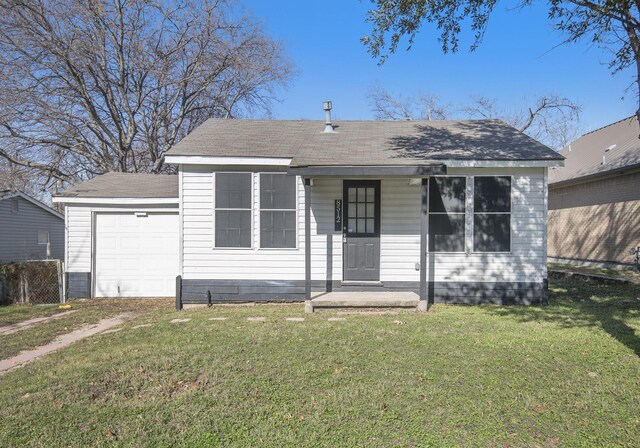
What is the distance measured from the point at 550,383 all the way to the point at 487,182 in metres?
5.13

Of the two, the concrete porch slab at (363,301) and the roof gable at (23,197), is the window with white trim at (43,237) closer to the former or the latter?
the roof gable at (23,197)

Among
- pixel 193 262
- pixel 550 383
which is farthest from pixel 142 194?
pixel 550 383

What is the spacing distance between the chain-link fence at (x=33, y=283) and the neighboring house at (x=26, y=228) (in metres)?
6.95

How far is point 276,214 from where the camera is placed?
8547 mm

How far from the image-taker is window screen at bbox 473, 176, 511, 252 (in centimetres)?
841

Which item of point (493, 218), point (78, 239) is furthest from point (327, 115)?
point (78, 239)

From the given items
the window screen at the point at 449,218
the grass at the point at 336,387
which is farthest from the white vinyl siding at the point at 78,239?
the window screen at the point at 449,218

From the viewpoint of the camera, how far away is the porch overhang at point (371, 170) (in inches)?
291

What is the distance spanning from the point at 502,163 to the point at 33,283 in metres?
11.2

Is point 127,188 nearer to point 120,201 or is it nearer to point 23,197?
point 120,201

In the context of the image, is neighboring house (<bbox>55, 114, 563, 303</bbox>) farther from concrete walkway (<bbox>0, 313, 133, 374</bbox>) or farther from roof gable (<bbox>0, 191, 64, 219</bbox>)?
roof gable (<bbox>0, 191, 64, 219</bbox>)

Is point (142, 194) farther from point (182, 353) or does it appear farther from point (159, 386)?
point (159, 386)

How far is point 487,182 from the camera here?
8445mm

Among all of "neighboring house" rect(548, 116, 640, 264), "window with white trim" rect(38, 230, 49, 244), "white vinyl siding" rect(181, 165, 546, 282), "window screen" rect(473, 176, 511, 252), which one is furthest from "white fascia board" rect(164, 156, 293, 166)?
"window with white trim" rect(38, 230, 49, 244)
